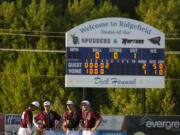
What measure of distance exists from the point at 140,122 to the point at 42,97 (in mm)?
17502

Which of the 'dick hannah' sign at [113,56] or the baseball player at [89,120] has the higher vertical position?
the 'dick hannah' sign at [113,56]

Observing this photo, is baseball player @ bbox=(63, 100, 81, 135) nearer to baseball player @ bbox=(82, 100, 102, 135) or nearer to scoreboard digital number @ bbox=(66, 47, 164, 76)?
baseball player @ bbox=(82, 100, 102, 135)

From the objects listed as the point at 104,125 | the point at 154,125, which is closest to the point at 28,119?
the point at 104,125

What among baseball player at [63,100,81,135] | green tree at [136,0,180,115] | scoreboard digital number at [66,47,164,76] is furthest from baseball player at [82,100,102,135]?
green tree at [136,0,180,115]

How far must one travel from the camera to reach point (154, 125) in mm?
18250

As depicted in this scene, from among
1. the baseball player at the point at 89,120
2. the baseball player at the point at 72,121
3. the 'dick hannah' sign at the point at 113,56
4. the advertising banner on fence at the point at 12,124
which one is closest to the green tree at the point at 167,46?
the 'dick hannah' sign at the point at 113,56

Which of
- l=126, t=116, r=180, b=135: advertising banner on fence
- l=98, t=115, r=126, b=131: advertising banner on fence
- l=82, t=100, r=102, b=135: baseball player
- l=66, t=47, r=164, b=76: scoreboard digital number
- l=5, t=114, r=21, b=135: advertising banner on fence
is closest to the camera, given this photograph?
l=82, t=100, r=102, b=135: baseball player

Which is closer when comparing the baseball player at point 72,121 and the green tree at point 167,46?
the baseball player at point 72,121

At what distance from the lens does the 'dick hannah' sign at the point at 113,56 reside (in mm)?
19656

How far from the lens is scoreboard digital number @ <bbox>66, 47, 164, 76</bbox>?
19609mm

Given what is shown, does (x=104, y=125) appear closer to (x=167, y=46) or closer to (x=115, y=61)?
(x=115, y=61)

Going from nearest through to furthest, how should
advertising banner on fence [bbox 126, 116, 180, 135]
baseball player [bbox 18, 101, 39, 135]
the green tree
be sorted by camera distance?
baseball player [bbox 18, 101, 39, 135] → advertising banner on fence [bbox 126, 116, 180, 135] → the green tree

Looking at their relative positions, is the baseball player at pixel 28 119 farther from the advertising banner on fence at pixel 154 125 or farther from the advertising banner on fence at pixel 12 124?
the advertising banner on fence at pixel 154 125

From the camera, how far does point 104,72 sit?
19.7 m
